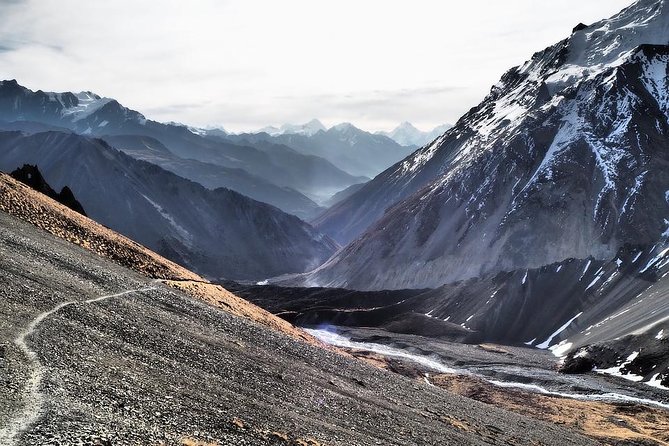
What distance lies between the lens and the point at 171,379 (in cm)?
2564

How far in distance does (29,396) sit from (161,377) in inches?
258

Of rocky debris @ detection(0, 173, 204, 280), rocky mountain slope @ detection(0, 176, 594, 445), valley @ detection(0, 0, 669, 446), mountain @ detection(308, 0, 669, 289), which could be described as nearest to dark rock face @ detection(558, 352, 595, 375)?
valley @ detection(0, 0, 669, 446)

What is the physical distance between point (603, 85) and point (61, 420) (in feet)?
649

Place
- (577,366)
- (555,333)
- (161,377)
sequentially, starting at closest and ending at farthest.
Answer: (161,377) → (577,366) → (555,333)

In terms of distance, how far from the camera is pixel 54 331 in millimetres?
26219

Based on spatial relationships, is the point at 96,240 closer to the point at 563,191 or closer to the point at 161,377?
the point at 161,377

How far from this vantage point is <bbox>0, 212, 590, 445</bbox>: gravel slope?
20453 mm

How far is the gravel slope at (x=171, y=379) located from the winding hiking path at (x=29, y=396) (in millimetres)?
175

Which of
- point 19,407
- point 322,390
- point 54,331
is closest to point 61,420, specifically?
point 19,407

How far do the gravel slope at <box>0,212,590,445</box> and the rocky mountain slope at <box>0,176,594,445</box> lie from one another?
0.29 ft

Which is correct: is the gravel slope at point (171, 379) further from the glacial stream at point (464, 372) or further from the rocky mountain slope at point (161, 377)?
the glacial stream at point (464, 372)

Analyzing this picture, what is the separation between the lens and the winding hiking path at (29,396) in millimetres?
17109

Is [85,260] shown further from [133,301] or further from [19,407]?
[19,407]

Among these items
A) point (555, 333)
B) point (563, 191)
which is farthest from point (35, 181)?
point (563, 191)
